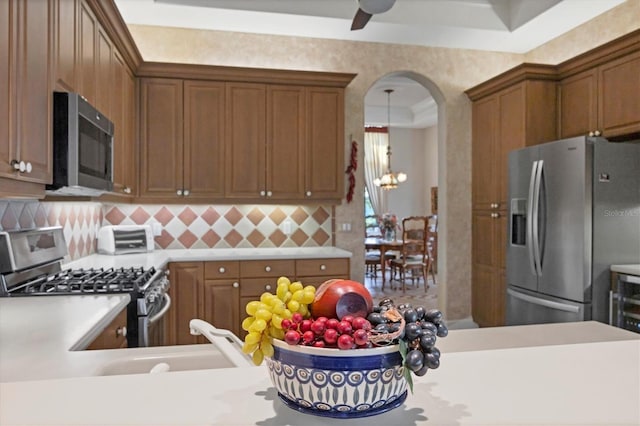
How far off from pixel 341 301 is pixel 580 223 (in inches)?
119

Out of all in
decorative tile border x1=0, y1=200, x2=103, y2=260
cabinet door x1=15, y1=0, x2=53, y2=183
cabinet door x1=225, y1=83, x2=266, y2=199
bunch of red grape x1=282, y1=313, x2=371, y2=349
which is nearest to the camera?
bunch of red grape x1=282, y1=313, x2=371, y2=349

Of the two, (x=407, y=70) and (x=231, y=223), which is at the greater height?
(x=407, y=70)

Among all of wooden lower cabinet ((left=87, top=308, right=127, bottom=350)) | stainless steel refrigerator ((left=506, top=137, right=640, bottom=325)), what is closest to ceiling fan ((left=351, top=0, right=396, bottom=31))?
stainless steel refrigerator ((left=506, top=137, right=640, bottom=325))

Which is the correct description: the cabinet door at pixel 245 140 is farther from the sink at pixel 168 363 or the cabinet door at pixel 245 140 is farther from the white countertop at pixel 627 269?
the sink at pixel 168 363

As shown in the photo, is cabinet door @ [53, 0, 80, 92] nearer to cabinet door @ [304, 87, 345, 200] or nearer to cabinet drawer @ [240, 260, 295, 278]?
cabinet drawer @ [240, 260, 295, 278]

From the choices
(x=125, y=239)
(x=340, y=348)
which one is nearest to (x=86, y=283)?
(x=125, y=239)

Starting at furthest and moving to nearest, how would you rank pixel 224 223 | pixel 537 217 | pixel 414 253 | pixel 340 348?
1. pixel 414 253
2. pixel 224 223
3. pixel 537 217
4. pixel 340 348

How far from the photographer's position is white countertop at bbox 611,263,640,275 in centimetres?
302

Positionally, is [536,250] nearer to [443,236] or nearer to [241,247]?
[443,236]

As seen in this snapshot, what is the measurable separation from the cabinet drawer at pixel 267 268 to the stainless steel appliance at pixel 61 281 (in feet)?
3.64

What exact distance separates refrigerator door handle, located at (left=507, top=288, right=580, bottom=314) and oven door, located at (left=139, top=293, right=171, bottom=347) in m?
2.63

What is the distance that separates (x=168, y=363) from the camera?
1.26m

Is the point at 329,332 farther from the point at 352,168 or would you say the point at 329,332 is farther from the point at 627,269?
the point at 352,168

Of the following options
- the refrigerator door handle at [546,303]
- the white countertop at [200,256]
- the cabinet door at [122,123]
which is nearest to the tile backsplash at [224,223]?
the white countertop at [200,256]
